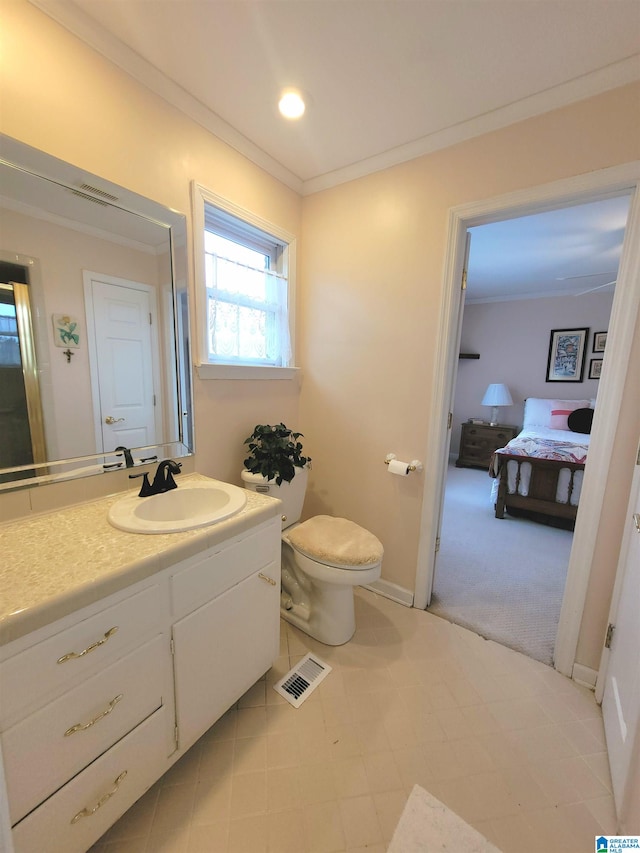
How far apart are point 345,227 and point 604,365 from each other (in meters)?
1.47

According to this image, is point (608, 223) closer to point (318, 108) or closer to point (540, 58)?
point (540, 58)

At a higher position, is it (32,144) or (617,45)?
(617,45)

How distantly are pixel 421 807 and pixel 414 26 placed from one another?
2.52 metres

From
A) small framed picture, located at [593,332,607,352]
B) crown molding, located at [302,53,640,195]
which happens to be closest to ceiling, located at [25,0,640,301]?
crown molding, located at [302,53,640,195]

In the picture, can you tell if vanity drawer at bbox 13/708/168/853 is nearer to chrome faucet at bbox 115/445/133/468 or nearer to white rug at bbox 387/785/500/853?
white rug at bbox 387/785/500/853

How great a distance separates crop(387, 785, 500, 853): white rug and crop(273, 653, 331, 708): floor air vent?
1.63 feet

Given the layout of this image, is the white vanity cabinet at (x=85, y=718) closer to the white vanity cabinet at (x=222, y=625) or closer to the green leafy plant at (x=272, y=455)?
the white vanity cabinet at (x=222, y=625)

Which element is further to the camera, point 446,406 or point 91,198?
point 446,406

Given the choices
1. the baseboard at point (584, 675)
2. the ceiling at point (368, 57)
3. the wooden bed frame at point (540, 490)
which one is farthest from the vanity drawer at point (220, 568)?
the wooden bed frame at point (540, 490)

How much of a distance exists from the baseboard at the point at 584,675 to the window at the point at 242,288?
6.95 feet

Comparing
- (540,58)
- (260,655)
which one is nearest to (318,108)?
(540,58)

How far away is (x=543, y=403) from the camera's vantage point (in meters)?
4.34

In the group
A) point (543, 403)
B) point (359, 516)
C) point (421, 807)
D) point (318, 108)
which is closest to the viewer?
point (421, 807)

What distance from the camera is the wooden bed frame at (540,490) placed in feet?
9.43
